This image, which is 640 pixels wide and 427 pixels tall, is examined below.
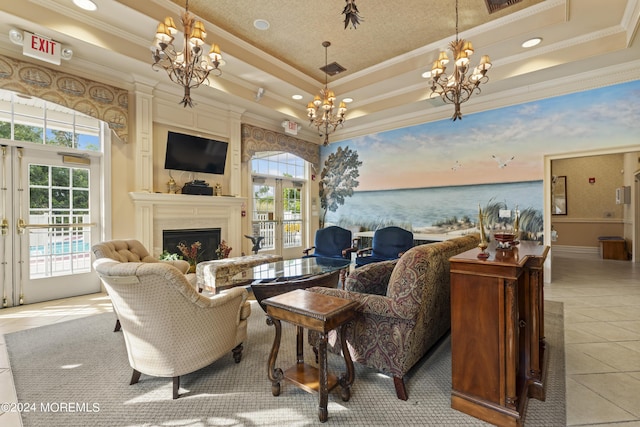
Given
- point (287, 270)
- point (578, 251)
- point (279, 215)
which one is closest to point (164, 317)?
point (287, 270)

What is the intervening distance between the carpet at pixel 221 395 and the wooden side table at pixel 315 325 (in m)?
0.12

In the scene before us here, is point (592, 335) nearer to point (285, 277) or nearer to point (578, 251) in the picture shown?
point (285, 277)

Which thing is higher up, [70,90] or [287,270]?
[70,90]

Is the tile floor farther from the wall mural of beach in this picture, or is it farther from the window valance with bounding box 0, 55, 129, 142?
the window valance with bounding box 0, 55, 129, 142

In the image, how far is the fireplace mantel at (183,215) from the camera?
15.3ft

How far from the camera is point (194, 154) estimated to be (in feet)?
17.5

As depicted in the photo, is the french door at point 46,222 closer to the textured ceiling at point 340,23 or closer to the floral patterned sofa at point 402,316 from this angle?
the textured ceiling at point 340,23

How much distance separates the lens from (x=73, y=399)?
6.56 feet

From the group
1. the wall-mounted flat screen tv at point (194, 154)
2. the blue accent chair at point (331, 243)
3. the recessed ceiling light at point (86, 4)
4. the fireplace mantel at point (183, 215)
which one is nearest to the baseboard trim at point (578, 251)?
the blue accent chair at point (331, 243)

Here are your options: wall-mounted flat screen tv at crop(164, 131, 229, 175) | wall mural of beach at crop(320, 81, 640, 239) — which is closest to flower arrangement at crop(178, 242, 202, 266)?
wall-mounted flat screen tv at crop(164, 131, 229, 175)

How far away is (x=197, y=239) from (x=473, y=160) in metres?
5.49

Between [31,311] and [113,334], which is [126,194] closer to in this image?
[31,311]

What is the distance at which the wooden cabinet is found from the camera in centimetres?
169

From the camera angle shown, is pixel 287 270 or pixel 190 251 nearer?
pixel 287 270
